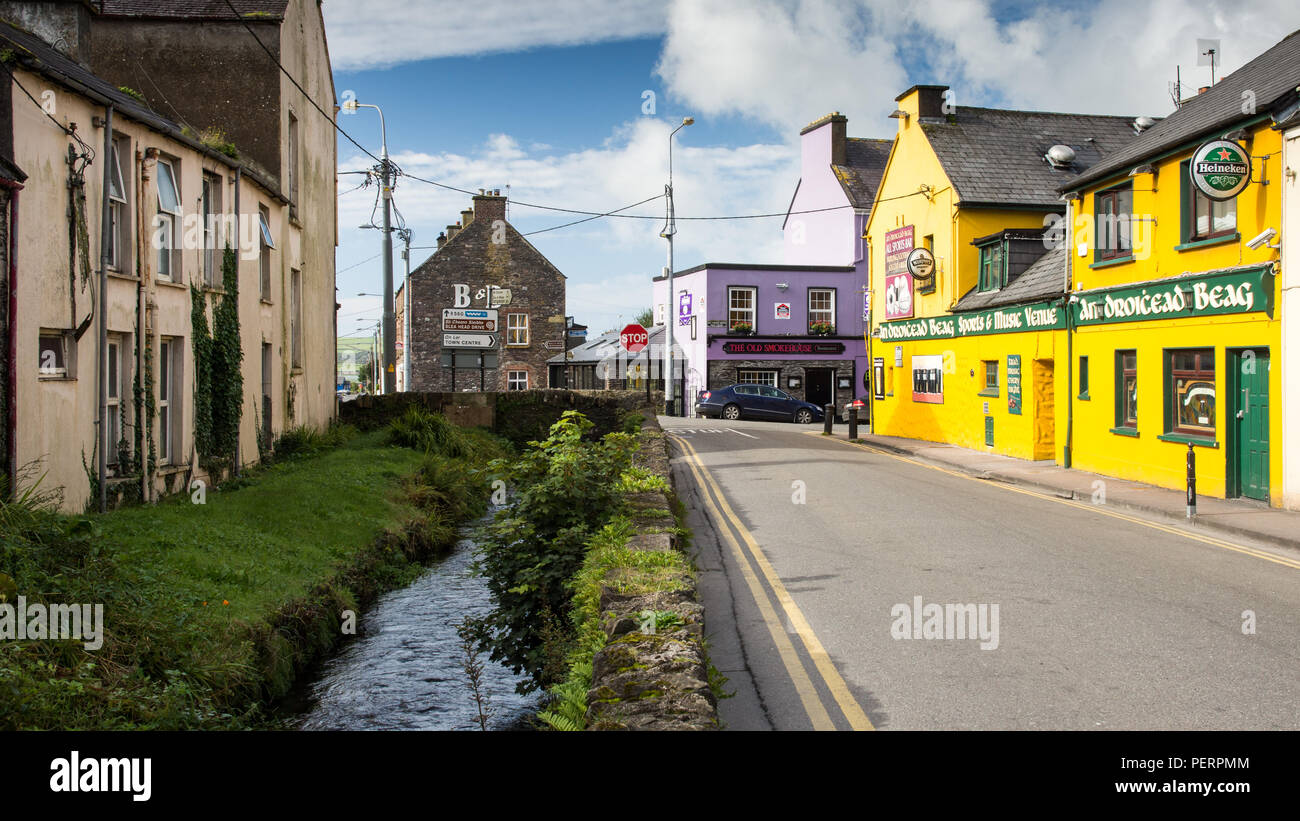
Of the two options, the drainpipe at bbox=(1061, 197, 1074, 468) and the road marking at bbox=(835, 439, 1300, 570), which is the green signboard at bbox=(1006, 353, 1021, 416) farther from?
the road marking at bbox=(835, 439, 1300, 570)

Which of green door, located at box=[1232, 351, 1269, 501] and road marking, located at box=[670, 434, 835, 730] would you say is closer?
road marking, located at box=[670, 434, 835, 730]

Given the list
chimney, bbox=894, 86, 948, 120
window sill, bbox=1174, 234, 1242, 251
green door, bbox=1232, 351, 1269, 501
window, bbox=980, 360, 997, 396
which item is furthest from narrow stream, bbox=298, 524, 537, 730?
chimney, bbox=894, 86, 948, 120

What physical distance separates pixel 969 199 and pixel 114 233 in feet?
71.9

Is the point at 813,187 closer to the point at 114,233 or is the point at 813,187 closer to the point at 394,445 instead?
the point at 394,445

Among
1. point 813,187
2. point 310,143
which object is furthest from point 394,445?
point 813,187

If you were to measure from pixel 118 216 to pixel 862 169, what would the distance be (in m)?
42.0

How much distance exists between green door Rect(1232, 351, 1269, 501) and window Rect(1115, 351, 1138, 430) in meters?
3.36

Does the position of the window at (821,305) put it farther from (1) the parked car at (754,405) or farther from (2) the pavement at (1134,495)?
(2) the pavement at (1134,495)

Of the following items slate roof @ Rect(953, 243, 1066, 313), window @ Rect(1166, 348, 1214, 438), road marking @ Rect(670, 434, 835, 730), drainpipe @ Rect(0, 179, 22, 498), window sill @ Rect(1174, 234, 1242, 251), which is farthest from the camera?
slate roof @ Rect(953, 243, 1066, 313)

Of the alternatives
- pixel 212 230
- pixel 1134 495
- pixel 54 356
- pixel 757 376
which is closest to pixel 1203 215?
pixel 1134 495

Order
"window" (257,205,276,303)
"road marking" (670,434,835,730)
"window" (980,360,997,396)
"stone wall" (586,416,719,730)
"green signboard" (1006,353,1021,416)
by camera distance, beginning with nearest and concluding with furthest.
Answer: "stone wall" (586,416,719,730) < "road marking" (670,434,835,730) < "window" (257,205,276,303) < "green signboard" (1006,353,1021,416) < "window" (980,360,997,396)

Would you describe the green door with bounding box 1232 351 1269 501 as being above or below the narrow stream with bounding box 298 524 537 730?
above

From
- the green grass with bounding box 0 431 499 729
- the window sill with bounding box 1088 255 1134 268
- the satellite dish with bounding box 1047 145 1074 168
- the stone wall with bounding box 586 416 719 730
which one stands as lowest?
the green grass with bounding box 0 431 499 729

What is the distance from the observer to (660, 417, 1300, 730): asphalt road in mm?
6043
